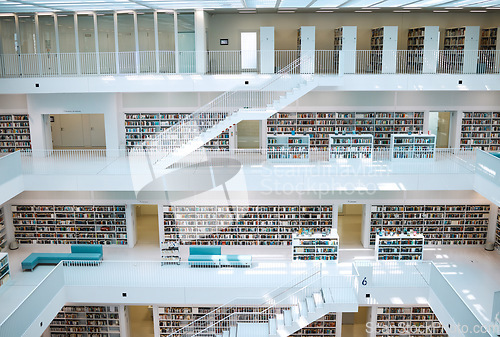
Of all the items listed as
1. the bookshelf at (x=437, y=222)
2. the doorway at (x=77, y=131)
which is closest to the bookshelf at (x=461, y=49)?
the bookshelf at (x=437, y=222)

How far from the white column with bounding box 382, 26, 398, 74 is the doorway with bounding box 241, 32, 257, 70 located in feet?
12.3

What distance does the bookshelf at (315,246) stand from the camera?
41.5 feet

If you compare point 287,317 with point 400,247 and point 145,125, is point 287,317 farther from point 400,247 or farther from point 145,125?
point 145,125

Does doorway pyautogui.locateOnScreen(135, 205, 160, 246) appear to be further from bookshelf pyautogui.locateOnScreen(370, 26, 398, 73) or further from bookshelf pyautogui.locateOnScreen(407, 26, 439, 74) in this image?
bookshelf pyautogui.locateOnScreen(407, 26, 439, 74)

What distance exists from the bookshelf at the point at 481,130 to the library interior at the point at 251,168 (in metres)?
0.06

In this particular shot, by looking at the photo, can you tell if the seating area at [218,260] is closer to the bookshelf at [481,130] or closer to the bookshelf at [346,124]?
the bookshelf at [346,124]

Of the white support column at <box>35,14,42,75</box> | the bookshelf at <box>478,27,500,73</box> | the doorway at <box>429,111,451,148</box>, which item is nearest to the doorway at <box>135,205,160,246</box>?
the white support column at <box>35,14,42,75</box>

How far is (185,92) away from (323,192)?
5.00 meters

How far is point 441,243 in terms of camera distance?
1407 centimetres

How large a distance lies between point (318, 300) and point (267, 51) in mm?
6837

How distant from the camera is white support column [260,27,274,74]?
13602mm

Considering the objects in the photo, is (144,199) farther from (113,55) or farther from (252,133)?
(252,133)

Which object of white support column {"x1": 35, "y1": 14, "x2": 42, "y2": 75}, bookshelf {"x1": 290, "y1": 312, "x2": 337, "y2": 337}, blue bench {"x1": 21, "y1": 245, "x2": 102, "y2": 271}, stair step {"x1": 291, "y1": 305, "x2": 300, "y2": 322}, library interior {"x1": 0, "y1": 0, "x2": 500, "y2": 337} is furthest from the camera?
white support column {"x1": 35, "y1": 14, "x2": 42, "y2": 75}

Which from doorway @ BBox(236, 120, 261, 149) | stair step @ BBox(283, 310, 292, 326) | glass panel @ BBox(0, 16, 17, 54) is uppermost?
glass panel @ BBox(0, 16, 17, 54)
